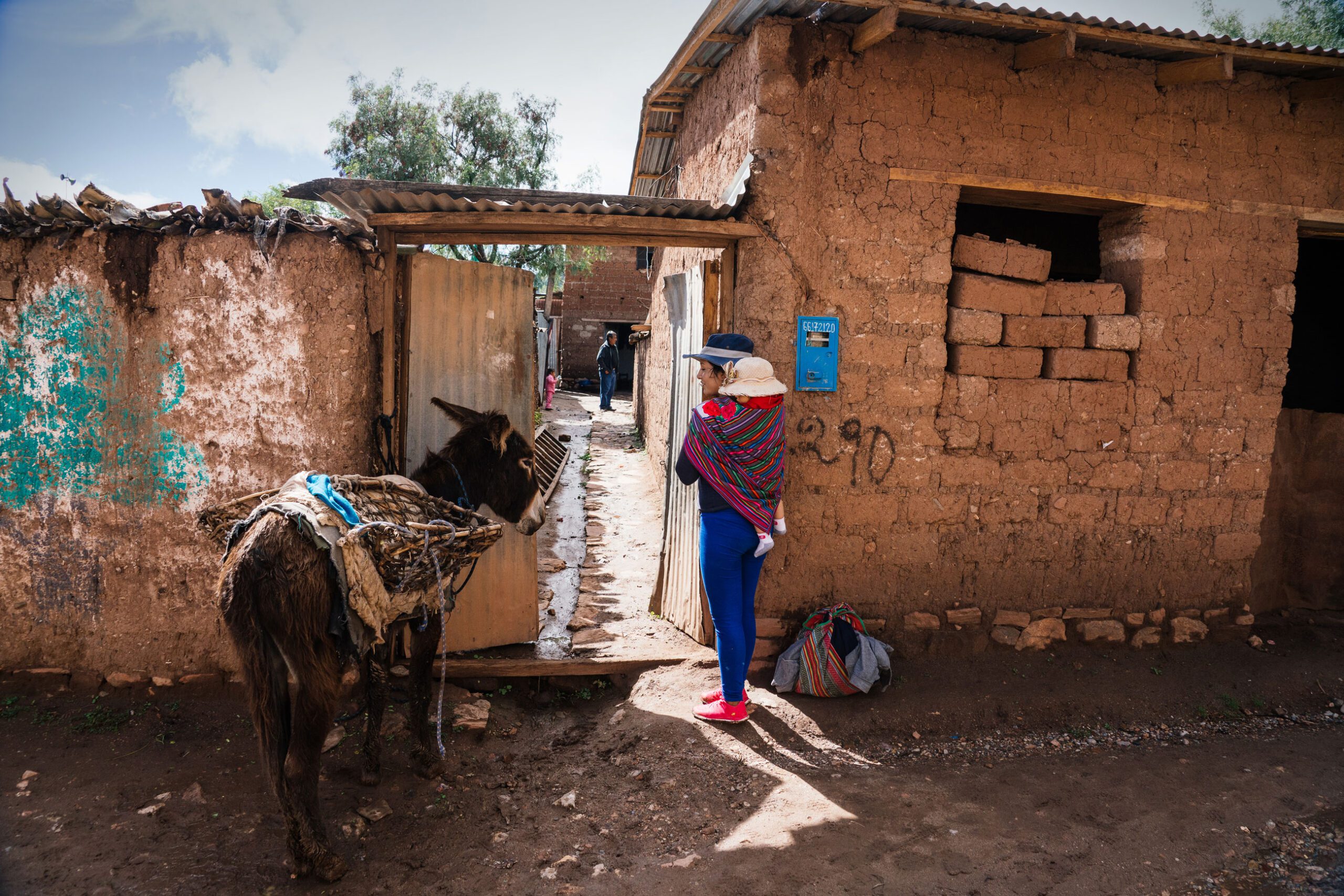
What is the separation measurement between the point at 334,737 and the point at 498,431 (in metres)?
1.69

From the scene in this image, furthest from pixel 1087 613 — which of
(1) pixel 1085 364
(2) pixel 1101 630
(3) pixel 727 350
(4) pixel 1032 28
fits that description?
(4) pixel 1032 28

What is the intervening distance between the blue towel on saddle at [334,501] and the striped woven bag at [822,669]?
8.12ft

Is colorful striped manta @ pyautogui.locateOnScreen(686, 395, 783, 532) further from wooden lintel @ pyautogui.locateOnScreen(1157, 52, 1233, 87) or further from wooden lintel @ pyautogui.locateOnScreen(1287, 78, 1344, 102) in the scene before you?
wooden lintel @ pyautogui.locateOnScreen(1287, 78, 1344, 102)

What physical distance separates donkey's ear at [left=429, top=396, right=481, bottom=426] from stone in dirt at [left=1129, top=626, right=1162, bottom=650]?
4277 millimetres

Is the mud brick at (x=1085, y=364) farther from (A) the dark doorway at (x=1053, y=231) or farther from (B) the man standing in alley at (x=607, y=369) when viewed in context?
(B) the man standing in alley at (x=607, y=369)

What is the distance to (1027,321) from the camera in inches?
177

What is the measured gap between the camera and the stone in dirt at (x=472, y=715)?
149 inches

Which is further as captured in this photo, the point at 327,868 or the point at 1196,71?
the point at 1196,71

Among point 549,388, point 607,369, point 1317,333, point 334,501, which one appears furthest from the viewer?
point 549,388

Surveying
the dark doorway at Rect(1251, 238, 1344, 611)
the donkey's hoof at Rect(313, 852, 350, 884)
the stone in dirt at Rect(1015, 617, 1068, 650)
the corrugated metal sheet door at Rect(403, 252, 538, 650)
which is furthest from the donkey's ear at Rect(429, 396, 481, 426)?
the dark doorway at Rect(1251, 238, 1344, 611)

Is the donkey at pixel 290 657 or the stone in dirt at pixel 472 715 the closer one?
the donkey at pixel 290 657

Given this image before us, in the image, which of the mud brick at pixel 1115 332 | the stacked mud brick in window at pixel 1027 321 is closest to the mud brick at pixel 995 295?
the stacked mud brick in window at pixel 1027 321

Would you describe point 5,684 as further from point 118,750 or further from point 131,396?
point 131,396

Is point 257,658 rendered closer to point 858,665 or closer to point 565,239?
point 565,239
